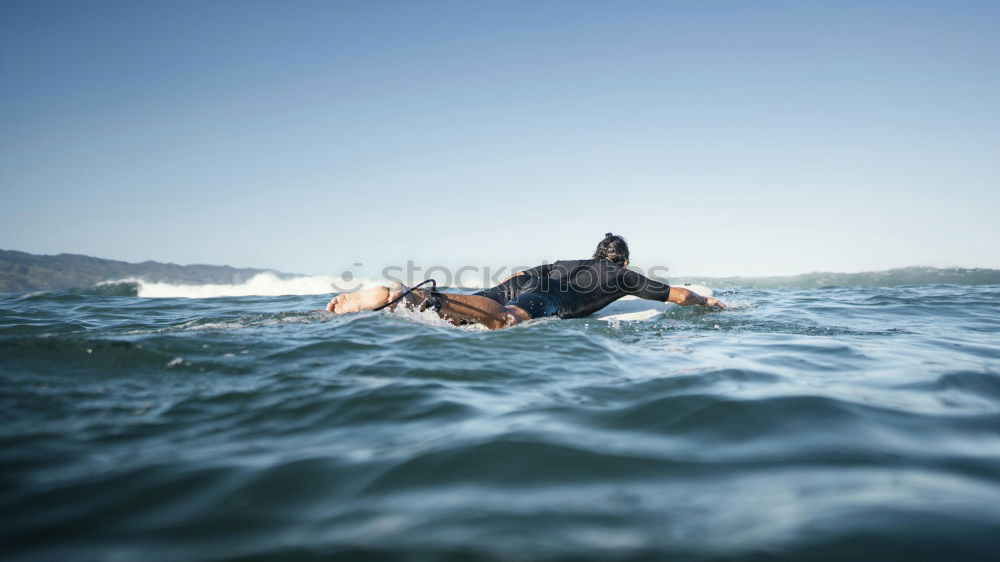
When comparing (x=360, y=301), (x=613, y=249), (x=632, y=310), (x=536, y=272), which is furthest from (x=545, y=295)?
(x=360, y=301)

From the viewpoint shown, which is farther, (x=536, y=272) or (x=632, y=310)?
(x=632, y=310)

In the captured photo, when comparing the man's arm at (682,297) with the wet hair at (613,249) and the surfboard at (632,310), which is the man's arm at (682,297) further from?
the wet hair at (613,249)

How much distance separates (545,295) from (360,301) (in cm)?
219

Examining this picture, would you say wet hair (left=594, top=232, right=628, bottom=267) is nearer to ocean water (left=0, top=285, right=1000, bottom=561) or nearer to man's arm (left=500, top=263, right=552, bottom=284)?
man's arm (left=500, top=263, right=552, bottom=284)

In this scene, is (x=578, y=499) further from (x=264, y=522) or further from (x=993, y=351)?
(x=993, y=351)

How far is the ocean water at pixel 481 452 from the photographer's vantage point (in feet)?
4.64

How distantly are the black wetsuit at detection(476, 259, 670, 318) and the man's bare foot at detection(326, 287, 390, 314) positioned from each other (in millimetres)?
1389

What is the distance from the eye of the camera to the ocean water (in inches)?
55.7

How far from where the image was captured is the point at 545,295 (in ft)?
20.0

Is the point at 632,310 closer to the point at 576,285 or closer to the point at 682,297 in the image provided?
the point at 682,297

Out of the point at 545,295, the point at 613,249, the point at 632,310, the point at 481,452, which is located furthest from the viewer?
the point at 632,310

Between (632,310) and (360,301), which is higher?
(360,301)

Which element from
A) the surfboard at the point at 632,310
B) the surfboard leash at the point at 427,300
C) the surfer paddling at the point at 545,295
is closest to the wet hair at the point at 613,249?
the surfer paddling at the point at 545,295

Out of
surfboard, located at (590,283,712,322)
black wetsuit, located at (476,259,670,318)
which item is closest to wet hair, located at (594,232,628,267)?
black wetsuit, located at (476,259,670,318)
